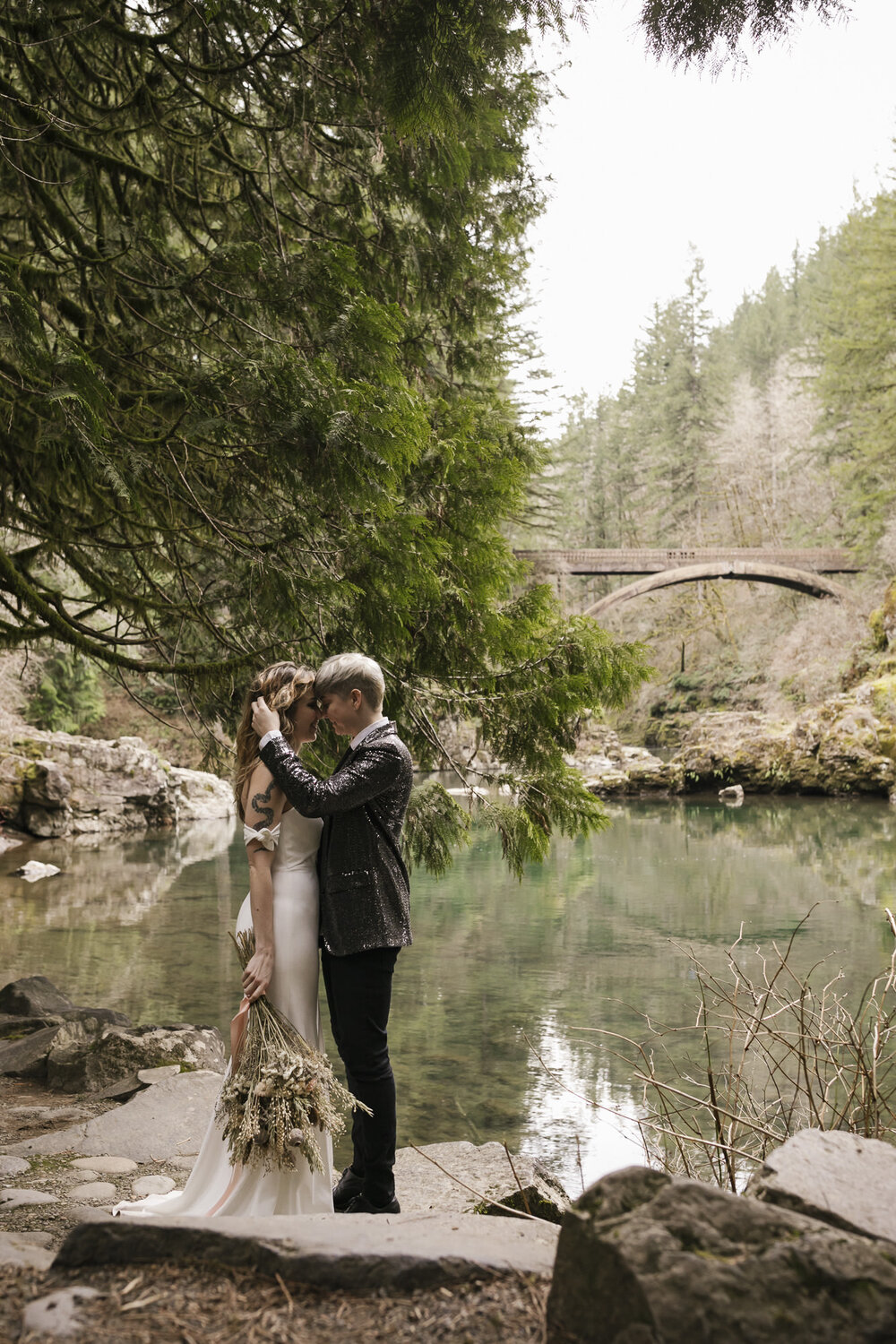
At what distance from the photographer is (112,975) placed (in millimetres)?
8195

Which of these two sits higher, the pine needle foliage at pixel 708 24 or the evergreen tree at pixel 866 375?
the evergreen tree at pixel 866 375

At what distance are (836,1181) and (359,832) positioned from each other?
1558mm

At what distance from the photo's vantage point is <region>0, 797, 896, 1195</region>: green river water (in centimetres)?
557

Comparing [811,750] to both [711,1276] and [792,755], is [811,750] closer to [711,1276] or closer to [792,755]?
[792,755]

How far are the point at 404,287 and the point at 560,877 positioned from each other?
364 inches

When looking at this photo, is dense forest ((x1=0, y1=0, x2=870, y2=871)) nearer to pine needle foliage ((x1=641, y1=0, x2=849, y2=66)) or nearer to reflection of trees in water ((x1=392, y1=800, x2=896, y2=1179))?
pine needle foliage ((x1=641, y1=0, x2=849, y2=66))

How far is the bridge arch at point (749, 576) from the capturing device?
85.7 feet

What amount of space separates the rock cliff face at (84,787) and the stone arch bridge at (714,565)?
11222 mm

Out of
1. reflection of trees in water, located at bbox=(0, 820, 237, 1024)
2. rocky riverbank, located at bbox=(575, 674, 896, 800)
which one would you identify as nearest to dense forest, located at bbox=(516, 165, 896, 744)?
rocky riverbank, located at bbox=(575, 674, 896, 800)

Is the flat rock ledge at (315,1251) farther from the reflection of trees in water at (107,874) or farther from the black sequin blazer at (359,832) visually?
the reflection of trees in water at (107,874)

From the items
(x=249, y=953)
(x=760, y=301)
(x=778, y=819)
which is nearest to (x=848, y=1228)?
(x=249, y=953)

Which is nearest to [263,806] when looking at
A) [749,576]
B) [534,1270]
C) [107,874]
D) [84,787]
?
[534,1270]

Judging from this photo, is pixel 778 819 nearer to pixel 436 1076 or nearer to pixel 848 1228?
pixel 436 1076

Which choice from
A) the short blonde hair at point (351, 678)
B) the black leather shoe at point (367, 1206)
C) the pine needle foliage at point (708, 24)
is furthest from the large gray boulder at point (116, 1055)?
the pine needle foliage at point (708, 24)
